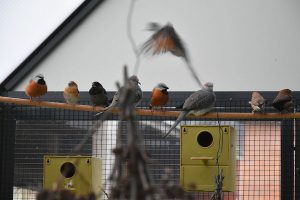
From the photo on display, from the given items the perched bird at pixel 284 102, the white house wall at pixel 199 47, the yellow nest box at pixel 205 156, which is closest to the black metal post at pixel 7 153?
the white house wall at pixel 199 47

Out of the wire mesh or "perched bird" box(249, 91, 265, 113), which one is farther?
the wire mesh

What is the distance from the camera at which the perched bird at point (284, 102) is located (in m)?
3.46

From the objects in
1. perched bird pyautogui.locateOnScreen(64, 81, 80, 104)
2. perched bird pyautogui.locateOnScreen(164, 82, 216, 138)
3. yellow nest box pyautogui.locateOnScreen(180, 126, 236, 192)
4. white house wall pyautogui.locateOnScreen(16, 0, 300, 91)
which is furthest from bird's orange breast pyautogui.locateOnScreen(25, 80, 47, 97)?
yellow nest box pyautogui.locateOnScreen(180, 126, 236, 192)

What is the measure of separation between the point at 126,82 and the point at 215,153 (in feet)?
7.57

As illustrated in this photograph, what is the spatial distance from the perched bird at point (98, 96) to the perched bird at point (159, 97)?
277 millimetres

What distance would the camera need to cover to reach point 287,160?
3.60 meters

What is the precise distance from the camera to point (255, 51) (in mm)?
4016

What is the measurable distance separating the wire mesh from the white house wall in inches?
9.2

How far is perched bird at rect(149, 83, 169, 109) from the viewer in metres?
3.55

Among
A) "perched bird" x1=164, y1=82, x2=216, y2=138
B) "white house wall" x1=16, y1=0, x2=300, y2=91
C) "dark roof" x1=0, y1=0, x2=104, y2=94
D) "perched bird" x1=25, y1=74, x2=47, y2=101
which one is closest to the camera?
"perched bird" x1=164, y1=82, x2=216, y2=138

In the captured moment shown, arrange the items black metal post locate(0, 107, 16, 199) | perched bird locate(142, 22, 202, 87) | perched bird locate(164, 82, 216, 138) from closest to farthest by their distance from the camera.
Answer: perched bird locate(142, 22, 202, 87)
perched bird locate(164, 82, 216, 138)
black metal post locate(0, 107, 16, 199)

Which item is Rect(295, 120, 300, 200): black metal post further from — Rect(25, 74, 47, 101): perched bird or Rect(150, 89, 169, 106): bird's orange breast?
Rect(25, 74, 47, 101): perched bird

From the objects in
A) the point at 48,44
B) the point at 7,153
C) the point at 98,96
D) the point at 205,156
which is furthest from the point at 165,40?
the point at 48,44

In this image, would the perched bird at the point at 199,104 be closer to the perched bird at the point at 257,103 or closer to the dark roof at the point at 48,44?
the perched bird at the point at 257,103
